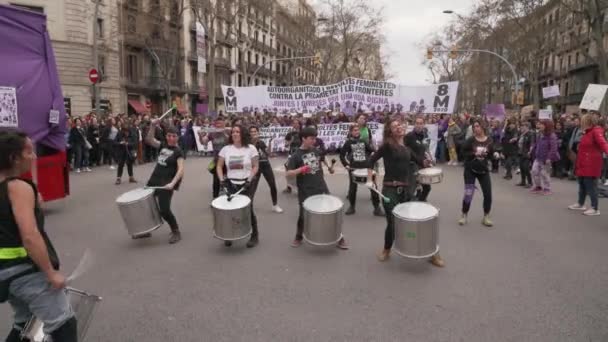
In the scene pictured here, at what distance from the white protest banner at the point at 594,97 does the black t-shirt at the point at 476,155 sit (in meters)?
9.13

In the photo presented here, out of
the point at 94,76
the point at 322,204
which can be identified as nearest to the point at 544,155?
the point at 322,204

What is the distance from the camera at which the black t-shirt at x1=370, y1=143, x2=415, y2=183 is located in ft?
17.7

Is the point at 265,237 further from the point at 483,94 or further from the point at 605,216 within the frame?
the point at 483,94

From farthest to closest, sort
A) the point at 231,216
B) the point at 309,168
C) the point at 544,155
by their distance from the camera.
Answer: the point at 544,155 → the point at 309,168 → the point at 231,216

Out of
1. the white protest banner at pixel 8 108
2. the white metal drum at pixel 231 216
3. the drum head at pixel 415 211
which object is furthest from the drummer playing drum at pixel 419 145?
the white protest banner at pixel 8 108

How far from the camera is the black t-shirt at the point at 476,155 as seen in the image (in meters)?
6.86

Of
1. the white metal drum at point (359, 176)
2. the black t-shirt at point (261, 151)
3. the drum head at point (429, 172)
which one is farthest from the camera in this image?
the black t-shirt at point (261, 151)

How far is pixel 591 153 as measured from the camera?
7.89m

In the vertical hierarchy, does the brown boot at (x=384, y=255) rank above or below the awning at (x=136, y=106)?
below

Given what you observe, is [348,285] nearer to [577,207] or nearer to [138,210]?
[138,210]

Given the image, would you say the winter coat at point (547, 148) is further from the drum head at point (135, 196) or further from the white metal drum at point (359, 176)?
the drum head at point (135, 196)

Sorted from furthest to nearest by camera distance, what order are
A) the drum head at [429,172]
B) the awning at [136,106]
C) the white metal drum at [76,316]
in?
the awning at [136,106], the drum head at [429,172], the white metal drum at [76,316]

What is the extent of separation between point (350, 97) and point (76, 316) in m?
14.3

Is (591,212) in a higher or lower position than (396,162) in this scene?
lower
